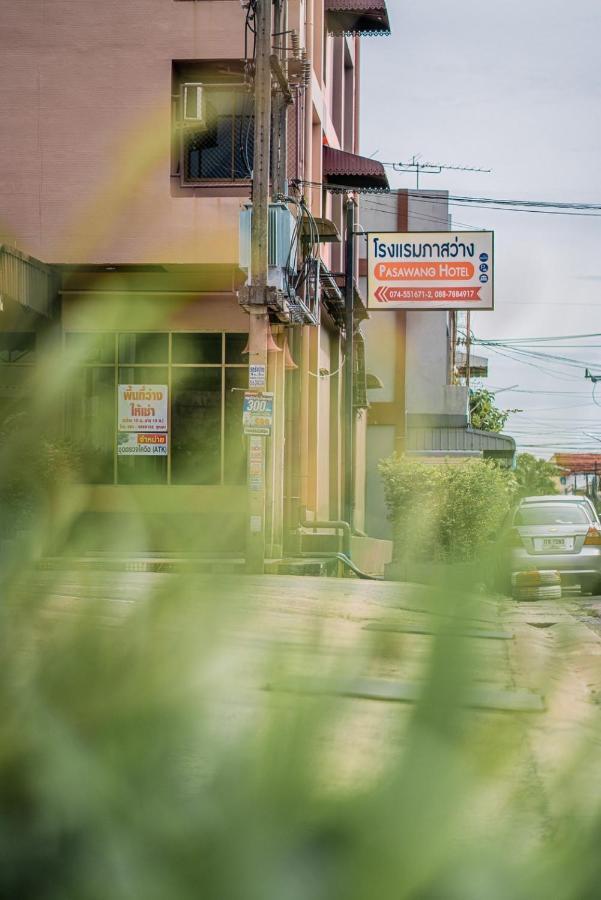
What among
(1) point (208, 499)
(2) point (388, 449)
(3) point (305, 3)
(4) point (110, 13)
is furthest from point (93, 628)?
(2) point (388, 449)

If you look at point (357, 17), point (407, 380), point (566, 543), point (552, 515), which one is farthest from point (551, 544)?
point (407, 380)

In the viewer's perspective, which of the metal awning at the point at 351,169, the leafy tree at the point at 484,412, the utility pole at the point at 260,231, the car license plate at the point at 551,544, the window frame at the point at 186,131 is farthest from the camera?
the leafy tree at the point at 484,412

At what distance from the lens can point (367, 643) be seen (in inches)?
53.2

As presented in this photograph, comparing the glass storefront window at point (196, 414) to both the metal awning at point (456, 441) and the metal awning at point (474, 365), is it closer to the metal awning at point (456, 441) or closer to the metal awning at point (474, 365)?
the metal awning at point (456, 441)

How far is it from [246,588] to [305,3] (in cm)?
2215

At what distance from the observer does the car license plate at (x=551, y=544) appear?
18.0 metres

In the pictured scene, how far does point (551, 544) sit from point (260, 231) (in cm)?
614

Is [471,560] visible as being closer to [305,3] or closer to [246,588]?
[246,588]

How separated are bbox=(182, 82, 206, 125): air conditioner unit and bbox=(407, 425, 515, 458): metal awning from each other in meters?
22.2

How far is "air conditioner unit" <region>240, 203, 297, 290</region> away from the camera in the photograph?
1603 centimetres

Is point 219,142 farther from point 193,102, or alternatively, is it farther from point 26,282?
point 26,282

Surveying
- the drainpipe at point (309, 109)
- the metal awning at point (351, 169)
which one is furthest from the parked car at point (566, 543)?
the metal awning at point (351, 169)

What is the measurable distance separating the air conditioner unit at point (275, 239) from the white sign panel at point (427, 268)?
38.3 ft

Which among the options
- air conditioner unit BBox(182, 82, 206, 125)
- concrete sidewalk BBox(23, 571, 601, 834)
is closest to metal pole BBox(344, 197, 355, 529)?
air conditioner unit BBox(182, 82, 206, 125)
